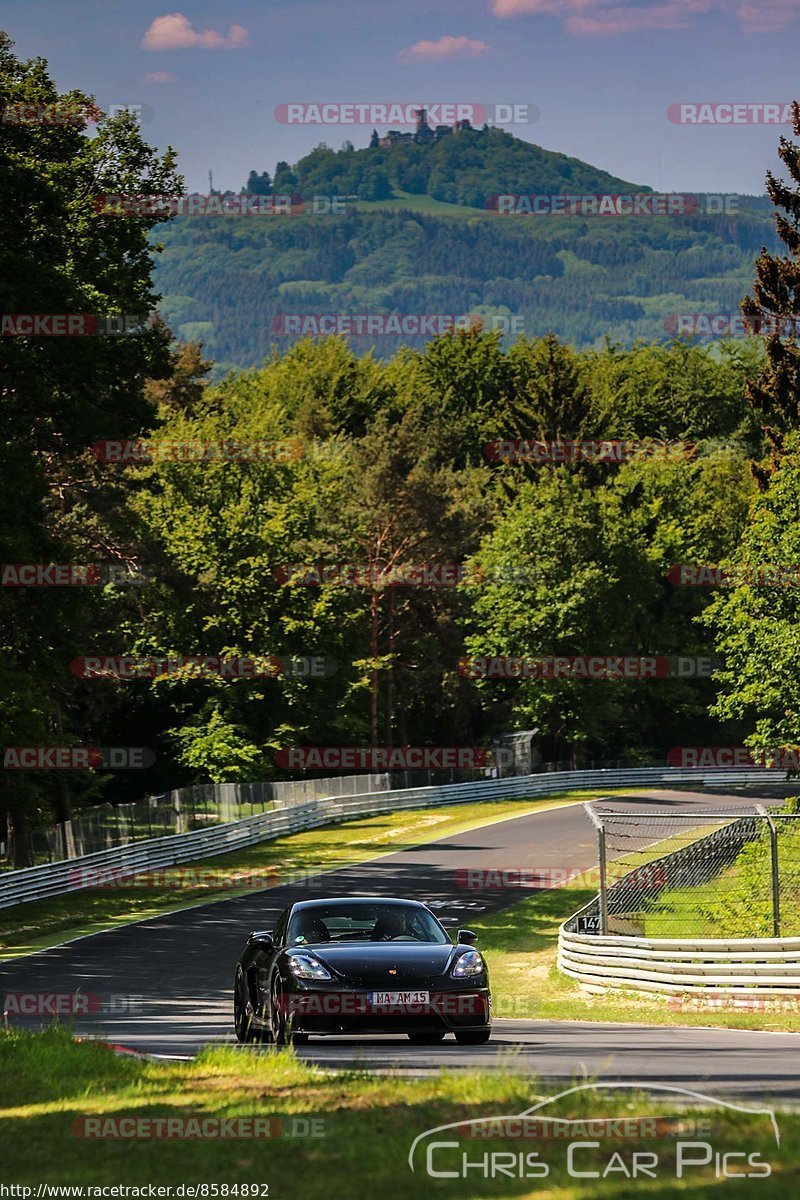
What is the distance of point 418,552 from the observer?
77312 millimetres

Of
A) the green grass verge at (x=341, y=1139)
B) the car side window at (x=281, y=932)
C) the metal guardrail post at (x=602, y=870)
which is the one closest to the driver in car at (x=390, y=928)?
the car side window at (x=281, y=932)

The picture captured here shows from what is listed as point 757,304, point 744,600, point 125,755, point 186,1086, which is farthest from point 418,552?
point 186,1086

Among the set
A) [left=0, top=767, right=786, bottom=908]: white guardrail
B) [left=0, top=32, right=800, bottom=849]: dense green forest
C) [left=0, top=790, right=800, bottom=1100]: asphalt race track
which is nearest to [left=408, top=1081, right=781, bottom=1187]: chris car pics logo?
[left=0, top=790, right=800, bottom=1100]: asphalt race track

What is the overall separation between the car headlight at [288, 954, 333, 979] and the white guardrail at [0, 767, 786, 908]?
23.0 m

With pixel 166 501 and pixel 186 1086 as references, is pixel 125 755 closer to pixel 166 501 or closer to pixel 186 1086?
pixel 166 501

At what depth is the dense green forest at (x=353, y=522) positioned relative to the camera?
115 feet

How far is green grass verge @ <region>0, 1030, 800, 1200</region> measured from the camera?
6230 mm

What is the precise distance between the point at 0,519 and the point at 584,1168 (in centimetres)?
2800

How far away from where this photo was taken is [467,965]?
1298cm

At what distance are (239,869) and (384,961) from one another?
3170 cm

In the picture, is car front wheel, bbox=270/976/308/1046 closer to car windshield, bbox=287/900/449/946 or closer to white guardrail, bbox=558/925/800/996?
car windshield, bbox=287/900/449/946

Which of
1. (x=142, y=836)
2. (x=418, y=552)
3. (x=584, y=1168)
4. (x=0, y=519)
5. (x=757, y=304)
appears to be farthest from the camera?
(x=418, y=552)

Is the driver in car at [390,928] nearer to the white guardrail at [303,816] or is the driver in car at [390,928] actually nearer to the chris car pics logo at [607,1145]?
the chris car pics logo at [607,1145]

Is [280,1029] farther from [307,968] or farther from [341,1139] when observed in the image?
[341,1139]
